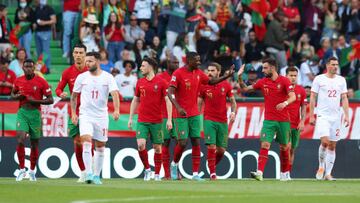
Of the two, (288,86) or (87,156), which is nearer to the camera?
(87,156)

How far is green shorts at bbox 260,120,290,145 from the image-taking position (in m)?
25.0

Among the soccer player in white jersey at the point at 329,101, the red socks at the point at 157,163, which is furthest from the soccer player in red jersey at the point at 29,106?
the soccer player in white jersey at the point at 329,101

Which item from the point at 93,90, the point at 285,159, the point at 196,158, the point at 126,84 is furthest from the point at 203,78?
the point at 126,84

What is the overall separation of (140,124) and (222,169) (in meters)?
4.28

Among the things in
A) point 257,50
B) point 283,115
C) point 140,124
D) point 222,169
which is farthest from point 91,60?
point 257,50

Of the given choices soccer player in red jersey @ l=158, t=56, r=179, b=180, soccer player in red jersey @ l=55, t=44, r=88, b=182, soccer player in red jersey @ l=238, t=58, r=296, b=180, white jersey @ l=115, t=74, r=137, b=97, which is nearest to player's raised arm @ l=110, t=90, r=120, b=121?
soccer player in red jersey @ l=55, t=44, r=88, b=182

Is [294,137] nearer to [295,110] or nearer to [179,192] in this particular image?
[295,110]

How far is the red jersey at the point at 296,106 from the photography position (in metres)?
26.7

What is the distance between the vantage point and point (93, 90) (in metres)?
22.6

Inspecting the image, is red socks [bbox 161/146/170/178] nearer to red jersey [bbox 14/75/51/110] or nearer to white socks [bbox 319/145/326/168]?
red jersey [bbox 14/75/51/110]

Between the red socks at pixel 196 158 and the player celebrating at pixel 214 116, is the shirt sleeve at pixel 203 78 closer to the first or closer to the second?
the player celebrating at pixel 214 116

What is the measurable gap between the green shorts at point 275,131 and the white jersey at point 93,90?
3821mm

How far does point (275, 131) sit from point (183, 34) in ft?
34.0

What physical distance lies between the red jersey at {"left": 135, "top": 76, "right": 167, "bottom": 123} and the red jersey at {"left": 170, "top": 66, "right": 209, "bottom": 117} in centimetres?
31
